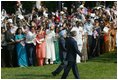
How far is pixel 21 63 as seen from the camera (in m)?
21.5

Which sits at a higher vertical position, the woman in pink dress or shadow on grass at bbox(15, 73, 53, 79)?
the woman in pink dress

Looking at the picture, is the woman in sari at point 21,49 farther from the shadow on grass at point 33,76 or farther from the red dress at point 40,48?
the shadow on grass at point 33,76

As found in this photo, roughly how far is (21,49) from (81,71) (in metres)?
3.44

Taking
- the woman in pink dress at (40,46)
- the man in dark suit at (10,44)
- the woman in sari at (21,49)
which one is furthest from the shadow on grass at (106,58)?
the man in dark suit at (10,44)

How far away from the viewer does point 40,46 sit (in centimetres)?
2194

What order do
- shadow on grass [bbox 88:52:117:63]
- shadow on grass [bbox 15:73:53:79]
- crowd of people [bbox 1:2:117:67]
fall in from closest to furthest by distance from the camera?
shadow on grass [bbox 15:73:53:79] → crowd of people [bbox 1:2:117:67] → shadow on grass [bbox 88:52:117:63]

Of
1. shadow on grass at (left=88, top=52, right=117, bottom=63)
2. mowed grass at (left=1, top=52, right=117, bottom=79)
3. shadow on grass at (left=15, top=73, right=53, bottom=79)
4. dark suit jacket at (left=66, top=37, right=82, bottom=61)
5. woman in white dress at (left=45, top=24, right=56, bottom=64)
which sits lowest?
shadow on grass at (left=88, top=52, right=117, bottom=63)

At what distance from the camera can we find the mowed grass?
1766 cm

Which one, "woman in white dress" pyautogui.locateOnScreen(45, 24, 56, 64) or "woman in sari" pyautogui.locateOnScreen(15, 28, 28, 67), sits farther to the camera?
"woman in white dress" pyautogui.locateOnScreen(45, 24, 56, 64)

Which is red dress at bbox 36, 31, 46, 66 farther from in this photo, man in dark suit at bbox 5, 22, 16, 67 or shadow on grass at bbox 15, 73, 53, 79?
shadow on grass at bbox 15, 73, 53, 79

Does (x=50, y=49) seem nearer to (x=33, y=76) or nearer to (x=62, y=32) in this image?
(x=62, y=32)

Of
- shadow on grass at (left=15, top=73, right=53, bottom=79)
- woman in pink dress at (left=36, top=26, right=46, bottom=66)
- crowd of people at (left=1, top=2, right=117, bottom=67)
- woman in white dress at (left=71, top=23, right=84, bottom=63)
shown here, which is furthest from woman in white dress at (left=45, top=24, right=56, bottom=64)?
shadow on grass at (left=15, top=73, right=53, bottom=79)

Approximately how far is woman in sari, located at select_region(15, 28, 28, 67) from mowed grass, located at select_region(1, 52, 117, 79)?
78 cm

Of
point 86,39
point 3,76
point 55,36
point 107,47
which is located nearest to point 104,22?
point 107,47
